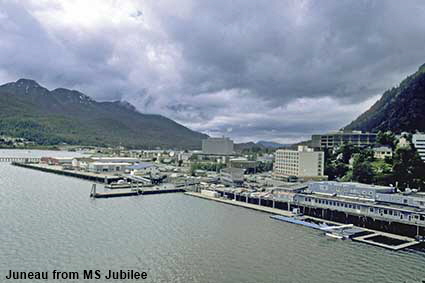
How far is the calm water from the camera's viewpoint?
15.0 m

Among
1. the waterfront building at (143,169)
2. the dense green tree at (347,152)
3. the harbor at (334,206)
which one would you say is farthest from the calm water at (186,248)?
the dense green tree at (347,152)

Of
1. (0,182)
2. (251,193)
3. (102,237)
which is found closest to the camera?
(102,237)

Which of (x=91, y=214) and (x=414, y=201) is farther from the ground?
(x=414, y=201)

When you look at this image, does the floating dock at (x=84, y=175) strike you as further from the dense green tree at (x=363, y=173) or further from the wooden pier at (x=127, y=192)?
the dense green tree at (x=363, y=173)

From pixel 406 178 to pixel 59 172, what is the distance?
151 ft

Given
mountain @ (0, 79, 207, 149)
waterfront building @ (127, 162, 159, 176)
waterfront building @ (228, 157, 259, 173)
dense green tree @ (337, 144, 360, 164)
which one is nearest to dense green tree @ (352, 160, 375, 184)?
dense green tree @ (337, 144, 360, 164)

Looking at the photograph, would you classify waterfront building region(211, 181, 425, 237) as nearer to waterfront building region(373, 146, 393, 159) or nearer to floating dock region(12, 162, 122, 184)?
waterfront building region(373, 146, 393, 159)

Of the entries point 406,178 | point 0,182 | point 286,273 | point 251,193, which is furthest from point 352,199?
point 0,182

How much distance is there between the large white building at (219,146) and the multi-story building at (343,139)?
2704cm

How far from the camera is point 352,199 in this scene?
26.4m

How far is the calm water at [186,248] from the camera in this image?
15.0 metres

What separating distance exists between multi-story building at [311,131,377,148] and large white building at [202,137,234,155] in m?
27.0

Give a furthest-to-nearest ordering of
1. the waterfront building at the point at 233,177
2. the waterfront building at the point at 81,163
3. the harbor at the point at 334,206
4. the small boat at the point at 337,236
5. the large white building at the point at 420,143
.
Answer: the waterfront building at the point at 81,163 < the large white building at the point at 420,143 < the waterfront building at the point at 233,177 < the harbor at the point at 334,206 < the small boat at the point at 337,236

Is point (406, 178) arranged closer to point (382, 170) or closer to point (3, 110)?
point (382, 170)
